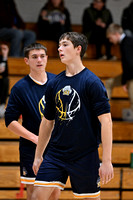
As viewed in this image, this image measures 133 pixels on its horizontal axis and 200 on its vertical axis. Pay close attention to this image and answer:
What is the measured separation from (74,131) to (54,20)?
15.1 ft

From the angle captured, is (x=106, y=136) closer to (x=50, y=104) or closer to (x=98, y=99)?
(x=98, y=99)

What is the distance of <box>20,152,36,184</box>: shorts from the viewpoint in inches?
126

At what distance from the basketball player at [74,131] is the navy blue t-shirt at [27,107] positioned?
60 centimetres

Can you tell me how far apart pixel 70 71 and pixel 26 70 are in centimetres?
365

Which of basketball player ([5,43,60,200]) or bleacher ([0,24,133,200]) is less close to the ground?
basketball player ([5,43,60,200])

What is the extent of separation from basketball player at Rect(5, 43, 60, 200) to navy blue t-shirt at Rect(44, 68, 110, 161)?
0.62 meters

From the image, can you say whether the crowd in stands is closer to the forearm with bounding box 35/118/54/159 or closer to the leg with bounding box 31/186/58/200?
the forearm with bounding box 35/118/54/159

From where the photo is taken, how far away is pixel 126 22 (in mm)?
6973

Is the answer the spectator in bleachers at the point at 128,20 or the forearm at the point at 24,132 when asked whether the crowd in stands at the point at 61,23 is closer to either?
the spectator in bleachers at the point at 128,20

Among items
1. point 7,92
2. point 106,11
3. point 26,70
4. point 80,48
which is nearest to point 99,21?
point 106,11

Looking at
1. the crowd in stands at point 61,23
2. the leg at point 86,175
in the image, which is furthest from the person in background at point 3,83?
the leg at point 86,175

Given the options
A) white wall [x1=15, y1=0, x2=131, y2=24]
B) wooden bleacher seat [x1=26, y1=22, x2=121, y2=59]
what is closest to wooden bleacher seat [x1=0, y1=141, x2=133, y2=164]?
wooden bleacher seat [x1=26, y1=22, x2=121, y2=59]

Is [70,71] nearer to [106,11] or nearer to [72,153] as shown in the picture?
[72,153]

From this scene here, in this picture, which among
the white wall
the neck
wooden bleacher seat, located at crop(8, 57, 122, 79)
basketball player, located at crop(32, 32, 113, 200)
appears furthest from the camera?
the white wall
